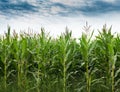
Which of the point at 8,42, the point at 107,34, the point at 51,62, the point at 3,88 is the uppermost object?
the point at 107,34

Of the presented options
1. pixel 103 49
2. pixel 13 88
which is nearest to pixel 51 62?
pixel 13 88

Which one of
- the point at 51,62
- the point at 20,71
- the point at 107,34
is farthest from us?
the point at 51,62

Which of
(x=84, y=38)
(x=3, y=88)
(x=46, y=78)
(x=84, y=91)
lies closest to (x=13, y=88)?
(x=3, y=88)

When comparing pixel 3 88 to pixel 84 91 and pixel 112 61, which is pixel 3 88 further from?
pixel 112 61

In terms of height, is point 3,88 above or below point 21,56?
below

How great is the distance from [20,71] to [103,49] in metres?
2.59

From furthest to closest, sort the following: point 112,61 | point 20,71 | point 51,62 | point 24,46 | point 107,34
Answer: point 51,62 → point 20,71 → point 24,46 → point 107,34 → point 112,61

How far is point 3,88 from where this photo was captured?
958cm

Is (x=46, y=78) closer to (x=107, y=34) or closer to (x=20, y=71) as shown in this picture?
(x=20, y=71)

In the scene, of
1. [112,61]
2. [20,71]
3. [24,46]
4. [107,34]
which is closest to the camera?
[112,61]

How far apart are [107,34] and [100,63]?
1332mm

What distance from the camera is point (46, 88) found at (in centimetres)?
912

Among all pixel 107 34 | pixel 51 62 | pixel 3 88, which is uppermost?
pixel 107 34

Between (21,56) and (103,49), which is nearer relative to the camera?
(103,49)
